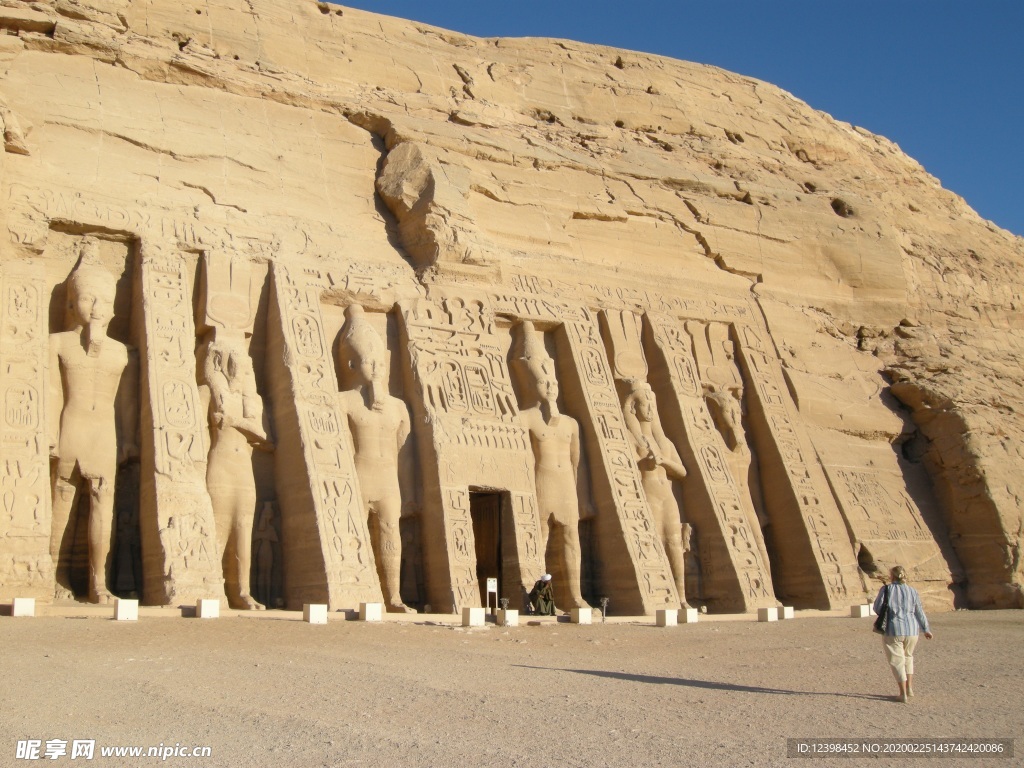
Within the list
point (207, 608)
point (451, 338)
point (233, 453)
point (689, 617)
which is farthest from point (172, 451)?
point (689, 617)

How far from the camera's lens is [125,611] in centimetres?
823

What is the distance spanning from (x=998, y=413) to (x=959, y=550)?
2.22 m

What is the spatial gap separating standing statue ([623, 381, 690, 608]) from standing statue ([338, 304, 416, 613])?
327 cm

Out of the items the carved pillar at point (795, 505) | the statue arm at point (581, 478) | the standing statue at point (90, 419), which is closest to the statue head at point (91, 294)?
the standing statue at point (90, 419)

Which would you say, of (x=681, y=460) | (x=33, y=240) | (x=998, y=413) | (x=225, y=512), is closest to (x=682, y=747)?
(x=225, y=512)

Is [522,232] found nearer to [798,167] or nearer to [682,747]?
[798,167]

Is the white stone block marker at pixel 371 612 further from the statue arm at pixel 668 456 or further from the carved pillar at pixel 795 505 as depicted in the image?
the carved pillar at pixel 795 505

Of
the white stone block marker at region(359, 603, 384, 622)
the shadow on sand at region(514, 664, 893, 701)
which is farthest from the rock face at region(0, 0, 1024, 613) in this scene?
the shadow on sand at region(514, 664, 893, 701)

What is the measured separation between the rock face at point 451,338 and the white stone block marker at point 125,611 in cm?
123

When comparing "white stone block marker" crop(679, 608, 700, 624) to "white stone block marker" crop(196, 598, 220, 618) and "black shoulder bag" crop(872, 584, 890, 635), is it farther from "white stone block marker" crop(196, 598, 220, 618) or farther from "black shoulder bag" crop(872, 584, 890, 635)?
"white stone block marker" crop(196, 598, 220, 618)

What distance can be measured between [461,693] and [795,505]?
9.17 m

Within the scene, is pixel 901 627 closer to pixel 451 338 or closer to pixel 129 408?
pixel 451 338

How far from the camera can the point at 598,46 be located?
19078 mm

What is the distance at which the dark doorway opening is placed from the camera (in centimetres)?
1233
